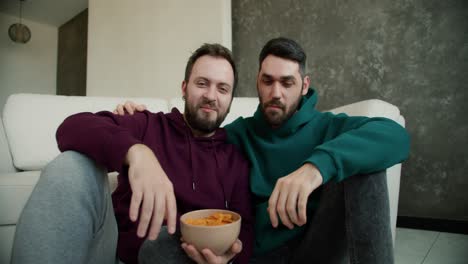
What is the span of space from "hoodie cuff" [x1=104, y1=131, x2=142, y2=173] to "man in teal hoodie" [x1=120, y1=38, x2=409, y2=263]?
351mm

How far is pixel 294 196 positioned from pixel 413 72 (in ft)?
6.31

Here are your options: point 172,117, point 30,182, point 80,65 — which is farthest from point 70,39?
point 172,117

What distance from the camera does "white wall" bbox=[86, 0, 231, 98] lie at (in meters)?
2.87

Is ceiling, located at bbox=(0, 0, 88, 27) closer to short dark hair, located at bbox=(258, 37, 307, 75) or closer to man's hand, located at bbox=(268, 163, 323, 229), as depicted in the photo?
short dark hair, located at bbox=(258, 37, 307, 75)

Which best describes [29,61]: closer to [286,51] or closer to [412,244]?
[286,51]

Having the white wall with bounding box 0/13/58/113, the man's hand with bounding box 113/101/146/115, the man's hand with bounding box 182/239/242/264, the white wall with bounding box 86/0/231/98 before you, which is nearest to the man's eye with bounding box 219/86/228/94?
the man's hand with bounding box 113/101/146/115

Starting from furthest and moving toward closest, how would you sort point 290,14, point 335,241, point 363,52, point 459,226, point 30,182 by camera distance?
point 290,14 → point 363,52 → point 459,226 → point 30,182 → point 335,241

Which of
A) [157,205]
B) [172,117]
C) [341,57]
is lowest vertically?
[157,205]

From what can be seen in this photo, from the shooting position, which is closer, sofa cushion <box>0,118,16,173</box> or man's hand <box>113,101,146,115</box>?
man's hand <box>113,101,146,115</box>

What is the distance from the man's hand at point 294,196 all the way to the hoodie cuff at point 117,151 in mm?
352

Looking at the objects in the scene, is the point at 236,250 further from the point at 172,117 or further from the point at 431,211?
the point at 431,211

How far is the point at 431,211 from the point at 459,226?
17cm

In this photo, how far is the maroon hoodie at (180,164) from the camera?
83 cm

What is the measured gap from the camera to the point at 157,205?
0.65m
